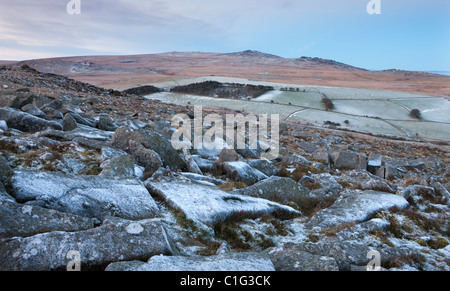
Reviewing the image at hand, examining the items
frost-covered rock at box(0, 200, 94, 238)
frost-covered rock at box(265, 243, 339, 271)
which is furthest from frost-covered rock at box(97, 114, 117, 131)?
frost-covered rock at box(265, 243, 339, 271)

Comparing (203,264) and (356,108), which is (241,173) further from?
(356,108)

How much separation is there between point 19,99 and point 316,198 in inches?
620

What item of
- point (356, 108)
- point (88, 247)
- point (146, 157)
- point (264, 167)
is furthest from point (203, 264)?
point (356, 108)

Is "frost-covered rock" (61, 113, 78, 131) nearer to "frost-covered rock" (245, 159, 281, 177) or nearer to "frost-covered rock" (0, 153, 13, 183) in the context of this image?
"frost-covered rock" (0, 153, 13, 183)

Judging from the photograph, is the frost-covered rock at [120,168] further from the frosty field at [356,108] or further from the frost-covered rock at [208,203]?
the frosty field at [356,108]

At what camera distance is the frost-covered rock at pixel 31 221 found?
4.43 meters

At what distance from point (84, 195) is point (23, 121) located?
8331 millimetres

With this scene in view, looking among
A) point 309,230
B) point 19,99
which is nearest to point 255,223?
point 309,230

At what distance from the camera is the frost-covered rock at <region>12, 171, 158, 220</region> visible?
564 centimetres

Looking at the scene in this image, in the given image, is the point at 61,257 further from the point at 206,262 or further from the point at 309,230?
the point at 309,230

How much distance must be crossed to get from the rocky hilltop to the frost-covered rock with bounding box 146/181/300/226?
0.11 ft

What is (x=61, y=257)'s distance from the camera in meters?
4.04

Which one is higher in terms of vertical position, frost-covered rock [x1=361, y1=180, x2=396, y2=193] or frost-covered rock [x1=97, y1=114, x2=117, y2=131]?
frost-covered rock [x1=97, y1=114, x2=117, y2=131]

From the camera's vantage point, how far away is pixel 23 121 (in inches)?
464
